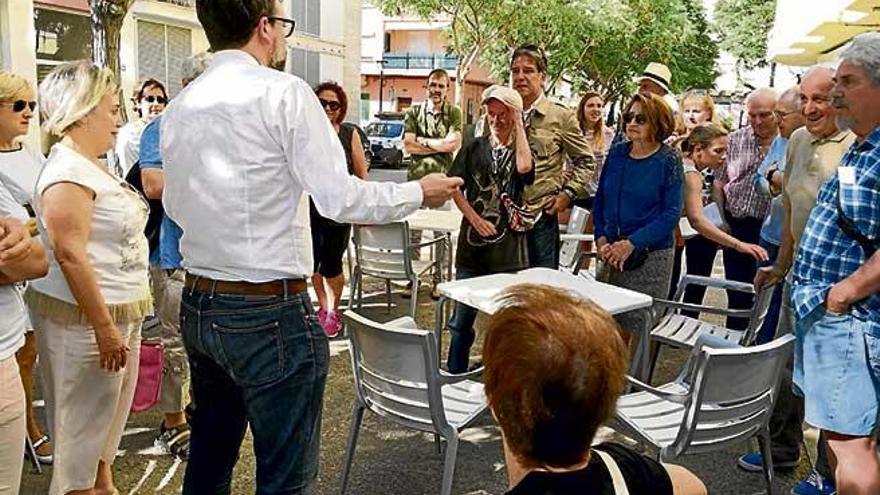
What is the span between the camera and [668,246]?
3830 millimetres

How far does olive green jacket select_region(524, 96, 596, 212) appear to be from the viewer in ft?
12.8

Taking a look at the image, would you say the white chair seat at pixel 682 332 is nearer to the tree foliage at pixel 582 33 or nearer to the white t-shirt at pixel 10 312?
the white t-shirt at pixel 10 312

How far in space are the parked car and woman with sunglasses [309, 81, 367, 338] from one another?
17355 millimetres

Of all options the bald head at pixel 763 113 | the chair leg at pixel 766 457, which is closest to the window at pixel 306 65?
the bald head at pixel 763 113

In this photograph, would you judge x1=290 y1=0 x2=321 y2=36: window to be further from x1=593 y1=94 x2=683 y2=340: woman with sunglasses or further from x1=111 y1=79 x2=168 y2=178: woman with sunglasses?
x1=593 y1=94 x2=683 y2=340: woman with sunglasses

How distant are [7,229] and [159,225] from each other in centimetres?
156

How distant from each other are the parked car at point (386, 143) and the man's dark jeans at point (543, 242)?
1868 cm

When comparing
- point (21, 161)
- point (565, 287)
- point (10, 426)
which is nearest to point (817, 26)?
point (565, 287)

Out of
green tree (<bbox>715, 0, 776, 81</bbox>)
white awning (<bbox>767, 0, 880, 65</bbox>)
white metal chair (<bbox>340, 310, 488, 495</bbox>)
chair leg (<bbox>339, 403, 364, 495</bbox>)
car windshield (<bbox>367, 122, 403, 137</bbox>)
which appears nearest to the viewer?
white metal chair (<bbox>340, 310, 488, 495</bbox>)

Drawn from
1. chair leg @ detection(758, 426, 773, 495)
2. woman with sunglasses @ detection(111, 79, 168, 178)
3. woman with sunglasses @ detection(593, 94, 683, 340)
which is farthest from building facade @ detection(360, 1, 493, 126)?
chair leg @ detection(758, 426, 773, 495)

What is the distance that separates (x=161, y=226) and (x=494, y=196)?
1.59m

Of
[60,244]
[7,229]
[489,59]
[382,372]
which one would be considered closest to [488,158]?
[382,372]

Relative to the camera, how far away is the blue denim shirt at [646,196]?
12.1 ft

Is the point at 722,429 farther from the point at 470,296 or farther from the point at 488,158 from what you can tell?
the point at 488,158
